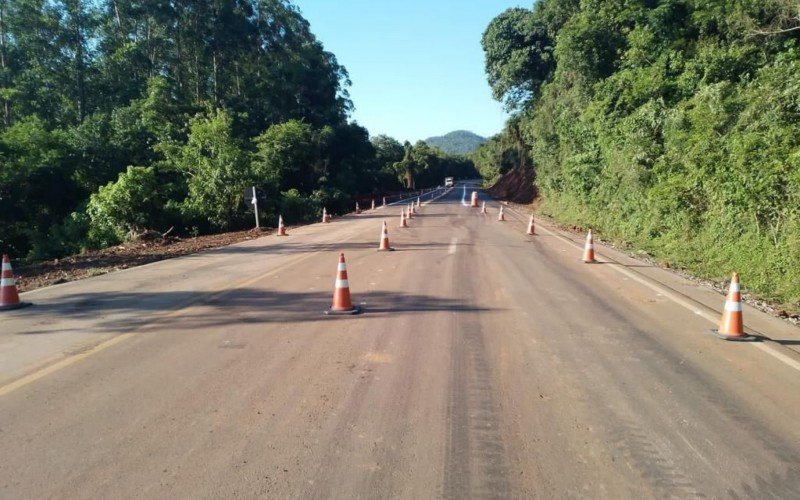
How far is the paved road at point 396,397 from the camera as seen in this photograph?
3496 millimetres

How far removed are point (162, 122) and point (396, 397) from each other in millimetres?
36797

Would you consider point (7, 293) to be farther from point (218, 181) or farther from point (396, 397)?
point (218, 181)

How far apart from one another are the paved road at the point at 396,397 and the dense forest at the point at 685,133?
397 centimetres

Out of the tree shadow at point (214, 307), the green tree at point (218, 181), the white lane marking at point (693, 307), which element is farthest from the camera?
the green tree at point (218, 181)

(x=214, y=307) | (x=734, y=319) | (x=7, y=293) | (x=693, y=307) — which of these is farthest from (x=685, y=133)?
(x=7, y=293)

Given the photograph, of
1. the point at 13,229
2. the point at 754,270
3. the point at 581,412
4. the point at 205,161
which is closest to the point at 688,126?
the point at 754,270

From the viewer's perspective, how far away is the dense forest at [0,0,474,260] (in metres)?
24.8

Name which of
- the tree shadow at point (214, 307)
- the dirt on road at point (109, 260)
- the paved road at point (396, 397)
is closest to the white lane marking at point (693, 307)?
the paved road at point (396, 397)

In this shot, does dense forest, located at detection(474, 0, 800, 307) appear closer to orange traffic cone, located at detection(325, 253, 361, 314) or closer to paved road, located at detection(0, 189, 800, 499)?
paved road, located at detection(0, 189, 800, 499)

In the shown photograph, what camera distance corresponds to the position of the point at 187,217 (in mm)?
24375

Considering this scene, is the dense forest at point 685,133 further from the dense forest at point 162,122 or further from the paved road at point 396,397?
the dense forest at point 162,122

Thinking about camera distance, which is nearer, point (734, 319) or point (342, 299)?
point (734, 319)

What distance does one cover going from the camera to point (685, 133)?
633 inches

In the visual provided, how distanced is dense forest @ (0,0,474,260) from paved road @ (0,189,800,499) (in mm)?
16165
